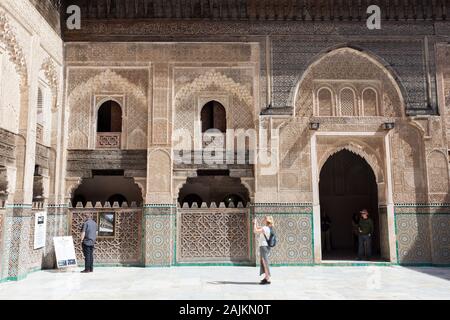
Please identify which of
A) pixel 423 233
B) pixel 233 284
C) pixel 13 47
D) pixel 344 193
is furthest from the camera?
pixel 344 193

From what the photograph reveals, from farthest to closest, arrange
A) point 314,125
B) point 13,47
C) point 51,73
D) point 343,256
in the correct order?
point 343,256
point 314,125
point 51,73
point 13,47

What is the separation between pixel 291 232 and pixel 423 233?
8.43 feet

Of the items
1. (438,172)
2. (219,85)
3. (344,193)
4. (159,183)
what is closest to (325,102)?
(219,85)

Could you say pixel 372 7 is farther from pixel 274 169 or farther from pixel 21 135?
pixel 21 135

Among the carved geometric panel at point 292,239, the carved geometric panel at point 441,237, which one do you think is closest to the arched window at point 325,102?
the carved geometric panel at point 292,239

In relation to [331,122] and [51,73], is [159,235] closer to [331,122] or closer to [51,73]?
A: [51,73]

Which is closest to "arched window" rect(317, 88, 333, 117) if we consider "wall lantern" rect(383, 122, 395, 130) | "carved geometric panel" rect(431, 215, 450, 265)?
"wall lantern" rect(383, 122, 395, 130)

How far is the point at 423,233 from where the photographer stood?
8.23 meters

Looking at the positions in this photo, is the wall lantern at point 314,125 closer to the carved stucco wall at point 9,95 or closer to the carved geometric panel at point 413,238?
the carved geometric panel at point 413,238

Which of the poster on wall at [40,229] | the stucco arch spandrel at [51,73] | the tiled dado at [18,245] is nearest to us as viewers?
the tiled dado at [18,245]

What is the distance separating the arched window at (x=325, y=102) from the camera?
8.61m

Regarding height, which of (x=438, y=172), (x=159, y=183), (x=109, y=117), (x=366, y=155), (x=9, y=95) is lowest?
(x=159, y=183)

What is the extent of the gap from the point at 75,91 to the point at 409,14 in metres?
6.96

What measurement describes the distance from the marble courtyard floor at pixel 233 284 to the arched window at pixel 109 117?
2.93 meters
